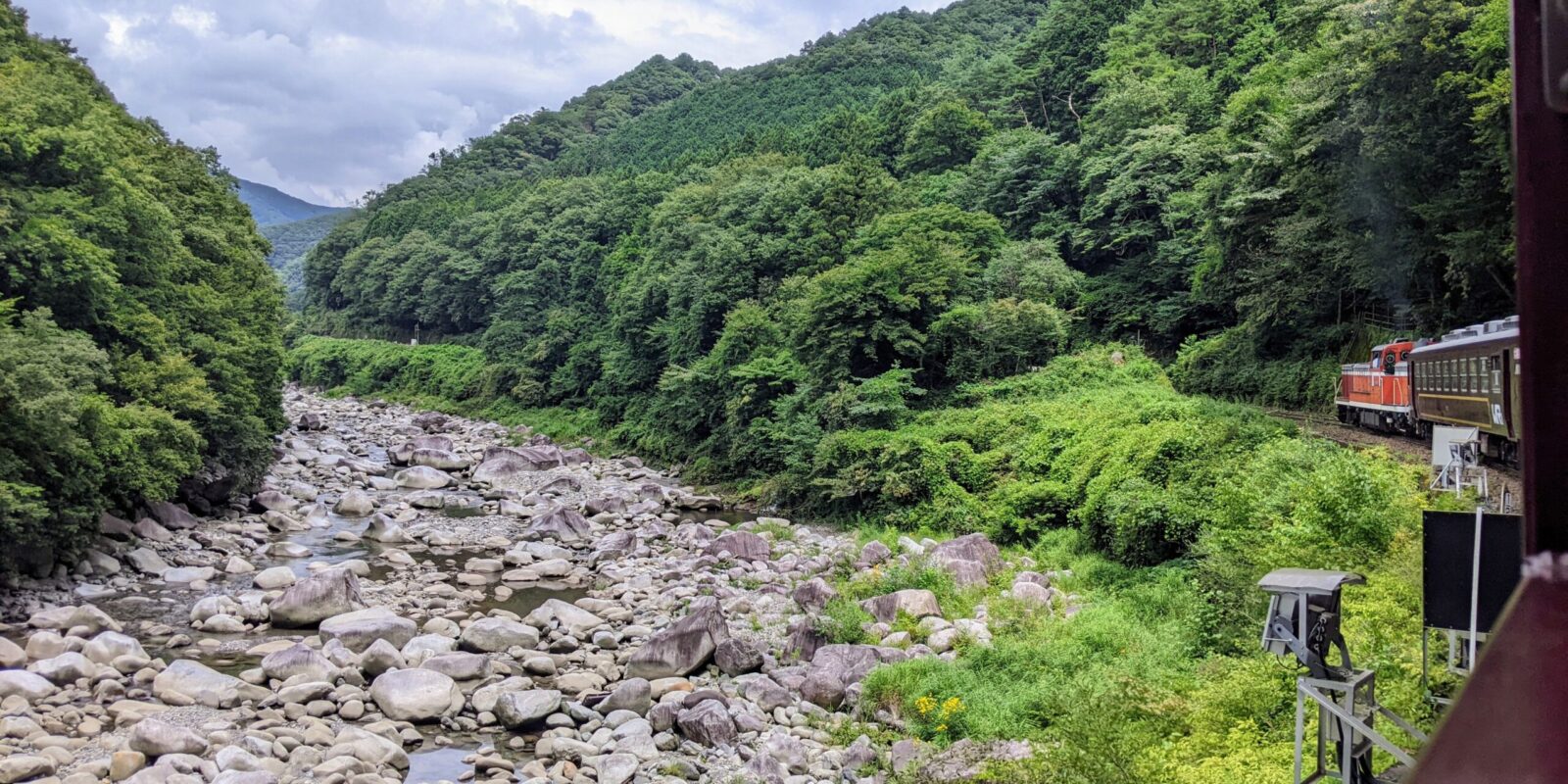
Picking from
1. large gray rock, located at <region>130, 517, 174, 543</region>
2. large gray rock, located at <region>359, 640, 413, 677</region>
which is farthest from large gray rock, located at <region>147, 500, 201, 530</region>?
large gray rock, located at <region>359, 640, 413, 677</region>

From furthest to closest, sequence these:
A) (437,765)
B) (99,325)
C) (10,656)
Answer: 1. (99,325)
2. (10,656)
3. (437,765)

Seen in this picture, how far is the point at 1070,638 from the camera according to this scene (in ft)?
42.6

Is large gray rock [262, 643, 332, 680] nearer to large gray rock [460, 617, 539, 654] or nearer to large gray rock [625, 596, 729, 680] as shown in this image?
large gray rock [460, 617, 539, 654]

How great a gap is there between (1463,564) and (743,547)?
16.3 meters

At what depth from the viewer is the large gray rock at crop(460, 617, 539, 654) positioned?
14.8 m

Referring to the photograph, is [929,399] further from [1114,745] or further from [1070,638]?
[1114,745]

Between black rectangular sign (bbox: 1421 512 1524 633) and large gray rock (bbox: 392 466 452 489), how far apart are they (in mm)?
27892

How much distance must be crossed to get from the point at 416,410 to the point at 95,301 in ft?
110

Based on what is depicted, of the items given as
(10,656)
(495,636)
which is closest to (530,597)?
(495,636)

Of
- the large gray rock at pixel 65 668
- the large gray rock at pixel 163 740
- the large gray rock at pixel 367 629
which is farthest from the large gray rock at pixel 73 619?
the large gray rock at pixel 163 740

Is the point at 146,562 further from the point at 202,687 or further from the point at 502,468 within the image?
the point at 502,468

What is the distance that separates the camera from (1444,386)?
1403 cm

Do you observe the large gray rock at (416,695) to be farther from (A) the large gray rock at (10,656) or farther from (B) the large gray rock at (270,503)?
(B) the large gray rock at (270,503)

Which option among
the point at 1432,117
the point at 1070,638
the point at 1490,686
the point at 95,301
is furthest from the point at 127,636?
the point at 1432,117
